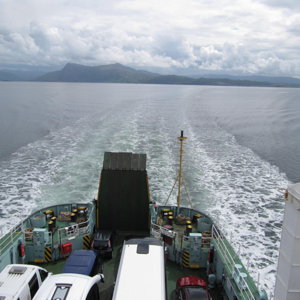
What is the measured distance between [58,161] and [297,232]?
94.0 ft

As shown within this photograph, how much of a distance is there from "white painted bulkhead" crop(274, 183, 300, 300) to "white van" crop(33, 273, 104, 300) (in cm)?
403

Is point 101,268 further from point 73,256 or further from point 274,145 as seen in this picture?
point 274,145

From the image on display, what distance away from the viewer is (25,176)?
88.7 ft

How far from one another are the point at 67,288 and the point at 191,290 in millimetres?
3513

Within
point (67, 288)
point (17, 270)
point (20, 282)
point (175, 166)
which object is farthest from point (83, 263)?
point (175, 166)

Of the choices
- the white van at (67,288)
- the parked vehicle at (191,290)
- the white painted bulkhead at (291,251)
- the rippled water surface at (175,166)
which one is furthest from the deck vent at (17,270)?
the rippled water surface at (175,166)

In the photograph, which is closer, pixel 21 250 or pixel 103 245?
pixel 21 250

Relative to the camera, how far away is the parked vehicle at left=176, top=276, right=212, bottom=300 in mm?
8141

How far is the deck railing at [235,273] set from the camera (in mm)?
8000

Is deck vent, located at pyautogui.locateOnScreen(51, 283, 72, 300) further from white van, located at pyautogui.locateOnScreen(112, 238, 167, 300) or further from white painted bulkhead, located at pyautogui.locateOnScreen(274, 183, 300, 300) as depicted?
white painted bulkhead, located at pyautogui.locateOnScreen(274, 183, 300, 300)

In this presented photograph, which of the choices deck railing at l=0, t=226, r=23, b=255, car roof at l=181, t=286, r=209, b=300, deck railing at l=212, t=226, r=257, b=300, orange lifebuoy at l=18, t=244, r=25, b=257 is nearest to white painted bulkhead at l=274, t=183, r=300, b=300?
deck railing at l=212, t=226, r=257, b=300

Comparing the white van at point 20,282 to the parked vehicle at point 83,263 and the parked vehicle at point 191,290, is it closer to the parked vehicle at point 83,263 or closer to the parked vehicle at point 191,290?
the parked vehicle at point 83,263

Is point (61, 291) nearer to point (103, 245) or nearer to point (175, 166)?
point (103, 245)

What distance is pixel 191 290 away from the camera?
27.3ft
